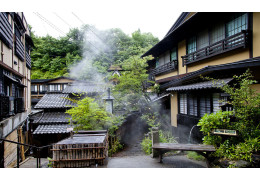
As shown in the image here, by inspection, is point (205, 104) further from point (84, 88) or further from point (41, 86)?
point (41, 86)

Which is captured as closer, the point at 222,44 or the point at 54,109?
the point at 222,44

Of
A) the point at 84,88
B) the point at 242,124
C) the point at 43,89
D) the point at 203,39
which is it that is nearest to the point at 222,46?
the point at 203,39

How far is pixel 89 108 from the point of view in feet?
20.5

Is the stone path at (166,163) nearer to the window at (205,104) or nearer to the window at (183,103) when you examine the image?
the window at (205,104)

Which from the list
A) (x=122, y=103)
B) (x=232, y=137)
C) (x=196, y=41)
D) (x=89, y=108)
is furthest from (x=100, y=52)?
(x=232, y=137)

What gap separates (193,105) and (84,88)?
6913 mm

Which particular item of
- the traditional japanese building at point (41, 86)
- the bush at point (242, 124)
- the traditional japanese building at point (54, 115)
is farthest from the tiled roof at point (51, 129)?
the bush at point (242, 124)

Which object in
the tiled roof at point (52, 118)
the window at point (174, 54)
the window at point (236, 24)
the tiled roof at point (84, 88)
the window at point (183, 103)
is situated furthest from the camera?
the tiled roof at point (84, 88)

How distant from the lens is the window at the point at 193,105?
6.16 m

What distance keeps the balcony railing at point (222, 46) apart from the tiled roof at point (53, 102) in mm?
7394

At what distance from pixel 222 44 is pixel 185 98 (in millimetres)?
2939

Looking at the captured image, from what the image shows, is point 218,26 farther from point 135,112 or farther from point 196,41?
point 135,112

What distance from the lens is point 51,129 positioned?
24.6 ft

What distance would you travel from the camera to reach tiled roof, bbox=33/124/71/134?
7277 millimetres
